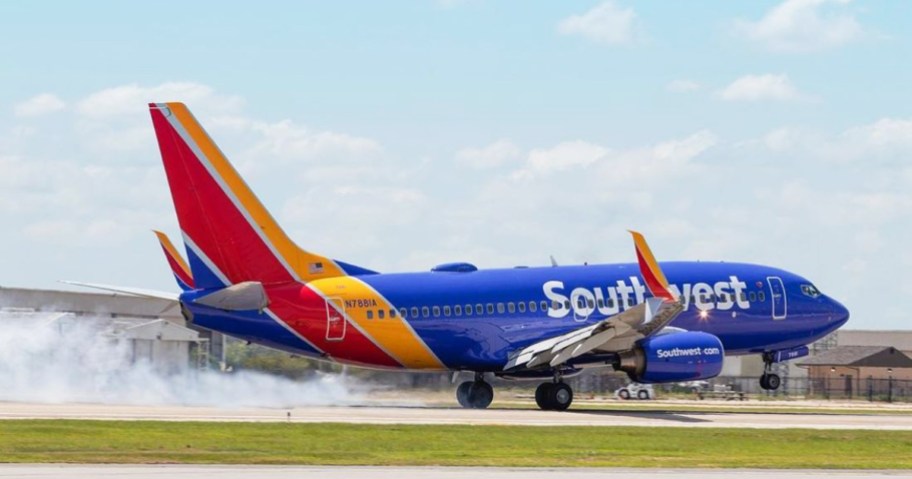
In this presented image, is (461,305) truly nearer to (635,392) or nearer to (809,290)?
(809,290)

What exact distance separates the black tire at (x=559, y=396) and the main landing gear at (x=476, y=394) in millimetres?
3324

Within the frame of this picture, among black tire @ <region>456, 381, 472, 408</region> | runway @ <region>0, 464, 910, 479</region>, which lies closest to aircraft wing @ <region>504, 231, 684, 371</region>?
black tire @ <region>456, 381, 472, 408</region>

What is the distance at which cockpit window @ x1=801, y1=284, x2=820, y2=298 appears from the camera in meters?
59.3

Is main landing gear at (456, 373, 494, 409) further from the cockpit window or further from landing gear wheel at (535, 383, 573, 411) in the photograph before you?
the cockpit window

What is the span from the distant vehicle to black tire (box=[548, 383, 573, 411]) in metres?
27.3

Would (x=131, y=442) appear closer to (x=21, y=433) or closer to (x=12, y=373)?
(x=21, y=433)

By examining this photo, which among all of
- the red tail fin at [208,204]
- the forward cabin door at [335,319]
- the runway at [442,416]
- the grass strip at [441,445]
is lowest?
the grass strip at [441,445]

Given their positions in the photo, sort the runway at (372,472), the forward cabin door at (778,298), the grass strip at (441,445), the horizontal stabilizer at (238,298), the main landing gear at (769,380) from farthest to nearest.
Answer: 1. the main landing gear at (769,380)
2. the forward cabin door at (778,298)
3. the horizontal stabilizer at (238,298)
4. the grass strip at (441,445)
5. the runway at (372,472)

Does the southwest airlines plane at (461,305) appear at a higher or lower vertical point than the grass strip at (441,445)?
higher

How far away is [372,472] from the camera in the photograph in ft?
93.6

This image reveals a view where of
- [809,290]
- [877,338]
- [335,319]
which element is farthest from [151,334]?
[877,338]

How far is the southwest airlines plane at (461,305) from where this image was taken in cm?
4969

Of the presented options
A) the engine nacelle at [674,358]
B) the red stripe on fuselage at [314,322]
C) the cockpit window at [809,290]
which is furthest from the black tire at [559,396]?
the cockpit window at [809,290]

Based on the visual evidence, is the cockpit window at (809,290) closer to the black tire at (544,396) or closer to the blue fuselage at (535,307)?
the blue fuselage at (535,307)
